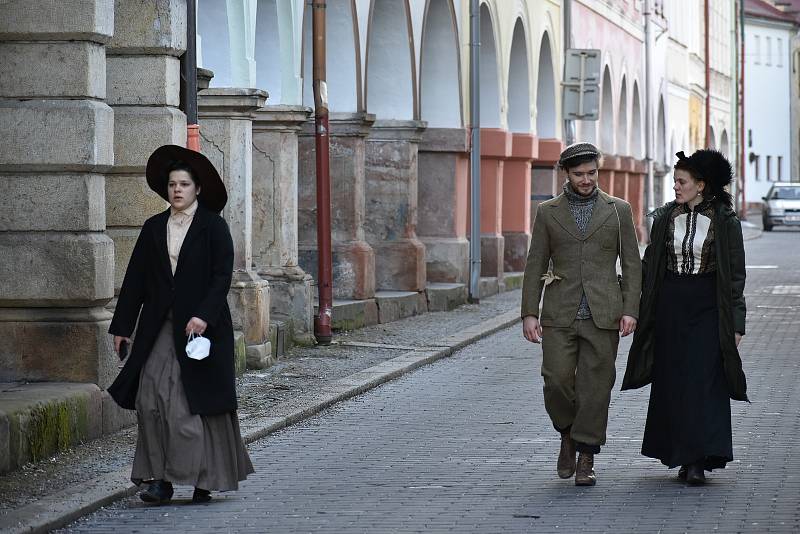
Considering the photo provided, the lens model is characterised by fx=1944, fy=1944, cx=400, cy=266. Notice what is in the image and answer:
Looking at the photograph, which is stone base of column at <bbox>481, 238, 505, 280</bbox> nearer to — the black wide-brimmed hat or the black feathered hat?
the black feathered hat

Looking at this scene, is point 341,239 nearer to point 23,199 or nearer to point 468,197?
point 468,197

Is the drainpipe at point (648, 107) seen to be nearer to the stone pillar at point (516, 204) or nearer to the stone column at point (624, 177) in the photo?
the stone column at point (624, 177)

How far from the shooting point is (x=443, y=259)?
24.8 metres

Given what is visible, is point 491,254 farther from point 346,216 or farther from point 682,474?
point 682,474

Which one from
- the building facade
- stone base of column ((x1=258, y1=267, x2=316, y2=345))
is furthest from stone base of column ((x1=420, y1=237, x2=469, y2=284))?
the building facade

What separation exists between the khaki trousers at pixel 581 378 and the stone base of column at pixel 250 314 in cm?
626

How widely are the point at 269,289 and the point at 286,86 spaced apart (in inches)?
95.1

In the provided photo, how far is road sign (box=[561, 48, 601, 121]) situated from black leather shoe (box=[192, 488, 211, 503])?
18.6 metres

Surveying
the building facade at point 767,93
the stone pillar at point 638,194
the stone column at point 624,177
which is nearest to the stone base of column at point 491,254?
the stone column at point 624,177

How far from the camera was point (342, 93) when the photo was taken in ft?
67.6

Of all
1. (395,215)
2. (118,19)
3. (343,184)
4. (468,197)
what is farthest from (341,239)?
(118,19)

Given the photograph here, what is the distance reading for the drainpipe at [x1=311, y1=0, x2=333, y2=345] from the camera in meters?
17.8

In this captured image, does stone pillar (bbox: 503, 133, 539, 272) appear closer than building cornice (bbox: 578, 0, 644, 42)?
Yes

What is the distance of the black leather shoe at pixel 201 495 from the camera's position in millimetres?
9031
